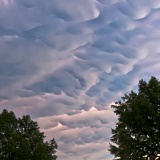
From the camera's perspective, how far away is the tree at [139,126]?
33375mm

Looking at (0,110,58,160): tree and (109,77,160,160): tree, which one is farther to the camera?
(0,110,58,160): tree

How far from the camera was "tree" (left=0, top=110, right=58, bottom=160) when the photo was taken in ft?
138

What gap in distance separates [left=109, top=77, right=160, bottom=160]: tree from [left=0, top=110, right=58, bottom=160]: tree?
10871mm

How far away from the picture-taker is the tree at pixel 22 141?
42.0 metres

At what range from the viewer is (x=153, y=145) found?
33.3 m

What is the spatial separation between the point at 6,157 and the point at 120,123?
14.7 m

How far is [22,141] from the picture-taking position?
42.3 m

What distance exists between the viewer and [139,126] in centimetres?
3425

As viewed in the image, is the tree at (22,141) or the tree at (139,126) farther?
the tree at (22,141)

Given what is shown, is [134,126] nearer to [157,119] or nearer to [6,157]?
[157,119]

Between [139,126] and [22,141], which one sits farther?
[22,141]

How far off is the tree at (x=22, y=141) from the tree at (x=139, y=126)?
428 inches

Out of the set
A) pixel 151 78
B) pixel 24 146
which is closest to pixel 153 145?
pixel 151 78

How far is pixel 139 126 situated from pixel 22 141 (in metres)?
15.0
